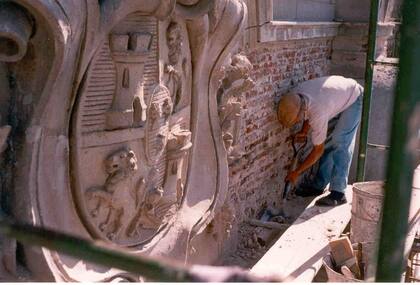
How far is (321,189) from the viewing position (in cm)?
708

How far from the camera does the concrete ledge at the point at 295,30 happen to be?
215 inches

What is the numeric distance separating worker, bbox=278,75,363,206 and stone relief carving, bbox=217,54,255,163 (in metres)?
1.88

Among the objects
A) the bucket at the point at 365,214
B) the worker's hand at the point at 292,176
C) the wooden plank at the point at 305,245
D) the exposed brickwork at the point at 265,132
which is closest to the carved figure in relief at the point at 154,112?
the wooden plank at the point at 305,245

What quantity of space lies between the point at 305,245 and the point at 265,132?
1705mm

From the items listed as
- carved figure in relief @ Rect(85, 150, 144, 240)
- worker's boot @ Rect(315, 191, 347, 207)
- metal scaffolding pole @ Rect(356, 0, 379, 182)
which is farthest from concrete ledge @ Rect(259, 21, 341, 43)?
carved figure in relief @ Rect(85, 150, 144, 240)

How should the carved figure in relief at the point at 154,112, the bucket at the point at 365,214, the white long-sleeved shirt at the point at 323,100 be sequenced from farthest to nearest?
the white long-sleeved shirt at the point at 323,100 → the bucket at the point at 365,214 → the carved figure in relief at the point at 154,112

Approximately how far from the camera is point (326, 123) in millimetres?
6520

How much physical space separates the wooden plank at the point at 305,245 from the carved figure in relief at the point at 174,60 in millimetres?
1196

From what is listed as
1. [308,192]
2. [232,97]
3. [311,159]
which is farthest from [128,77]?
[308,192]

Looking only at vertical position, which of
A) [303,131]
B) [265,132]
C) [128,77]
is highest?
[128,77]

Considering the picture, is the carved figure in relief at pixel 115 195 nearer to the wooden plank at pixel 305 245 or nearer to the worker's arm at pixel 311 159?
the wooden plank at pixel 305 245

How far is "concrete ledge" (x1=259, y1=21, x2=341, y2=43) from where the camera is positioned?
215 inches

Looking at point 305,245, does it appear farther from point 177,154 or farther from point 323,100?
point 323,100

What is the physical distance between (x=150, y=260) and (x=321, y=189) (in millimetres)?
6133
